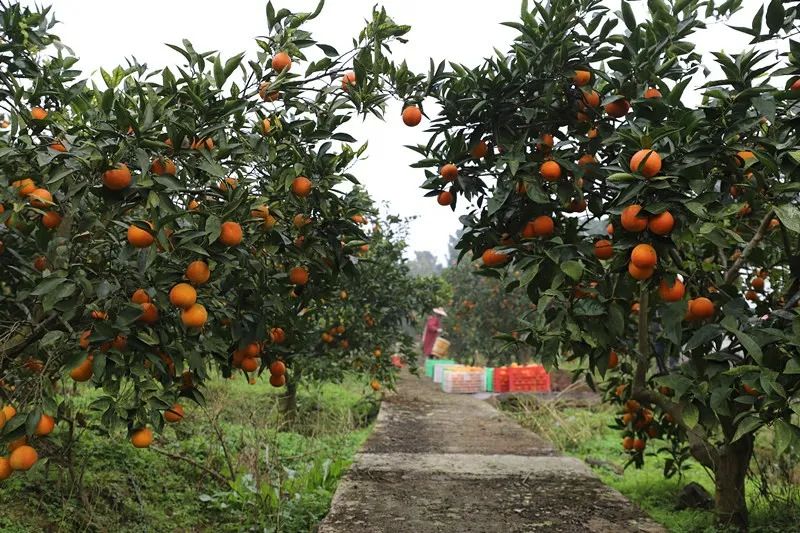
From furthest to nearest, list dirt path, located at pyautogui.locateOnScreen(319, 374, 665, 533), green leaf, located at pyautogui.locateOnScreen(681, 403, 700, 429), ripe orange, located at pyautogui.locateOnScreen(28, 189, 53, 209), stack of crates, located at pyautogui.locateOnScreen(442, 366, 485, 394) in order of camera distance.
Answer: stack of crates, located at pyautogui.locateOnScreen(442, 366, 485, 394), dirt path, located at pyautogui.locateOnScreen(319, 374, 665, 533), green leaf, located at pyautogui.locateOnScreen(681, 403, 700, 429), ripe orange, located at pyautogui.locateOnScreen(28, 189, 53, 209)

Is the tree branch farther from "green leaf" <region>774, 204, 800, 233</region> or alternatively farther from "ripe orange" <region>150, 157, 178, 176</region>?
"ripe orange" <region>150, 157, 178, 176</region>

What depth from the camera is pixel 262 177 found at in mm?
2654

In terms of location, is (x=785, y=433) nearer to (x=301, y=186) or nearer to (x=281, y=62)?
(x=301, y=186)

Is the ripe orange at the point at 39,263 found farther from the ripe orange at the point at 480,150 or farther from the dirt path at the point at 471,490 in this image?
the ripe orange at the point at 480,150

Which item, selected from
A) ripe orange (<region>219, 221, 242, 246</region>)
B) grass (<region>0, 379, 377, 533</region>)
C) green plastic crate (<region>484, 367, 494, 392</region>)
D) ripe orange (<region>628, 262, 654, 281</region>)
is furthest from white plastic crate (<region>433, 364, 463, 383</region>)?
ripe orange (<region>219, 221, 242, 246</region>)

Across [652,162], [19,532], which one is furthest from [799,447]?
[19,532]

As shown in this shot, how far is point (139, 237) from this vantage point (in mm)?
1982

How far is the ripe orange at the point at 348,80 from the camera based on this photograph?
8.51 ft

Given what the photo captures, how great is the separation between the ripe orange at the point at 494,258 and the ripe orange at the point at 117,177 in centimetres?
142

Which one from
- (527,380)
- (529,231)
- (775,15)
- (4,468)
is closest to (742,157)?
(775,15)

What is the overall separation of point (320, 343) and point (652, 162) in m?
5.58

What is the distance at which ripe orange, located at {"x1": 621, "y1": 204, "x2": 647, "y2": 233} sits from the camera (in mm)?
2029

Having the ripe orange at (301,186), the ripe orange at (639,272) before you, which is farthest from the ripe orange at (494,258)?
the ripe orange at (301,186)

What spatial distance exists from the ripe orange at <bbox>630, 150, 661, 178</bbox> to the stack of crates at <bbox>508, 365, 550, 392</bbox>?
8.85 meters
